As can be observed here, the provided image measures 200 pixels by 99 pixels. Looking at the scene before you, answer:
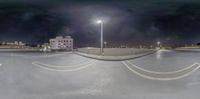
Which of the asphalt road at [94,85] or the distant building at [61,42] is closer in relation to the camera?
the asphalt road at [94,85]

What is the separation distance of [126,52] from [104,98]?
10482 mm

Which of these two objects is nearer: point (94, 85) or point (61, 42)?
point (94, 85)

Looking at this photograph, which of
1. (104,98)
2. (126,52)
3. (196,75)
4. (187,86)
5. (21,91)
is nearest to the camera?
(104,98)

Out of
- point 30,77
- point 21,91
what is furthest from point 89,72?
point 21,91

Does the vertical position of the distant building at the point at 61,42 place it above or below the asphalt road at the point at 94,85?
above

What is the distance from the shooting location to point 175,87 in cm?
813

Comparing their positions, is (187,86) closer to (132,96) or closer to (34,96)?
→ (132,96)

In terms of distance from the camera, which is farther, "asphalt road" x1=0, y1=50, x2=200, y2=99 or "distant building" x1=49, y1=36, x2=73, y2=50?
"distant building" x1=49, y1=36, x2=73, y2=50

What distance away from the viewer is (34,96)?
684 centimetres

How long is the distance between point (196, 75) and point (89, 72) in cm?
361

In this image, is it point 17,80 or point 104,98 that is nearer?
point 104,98

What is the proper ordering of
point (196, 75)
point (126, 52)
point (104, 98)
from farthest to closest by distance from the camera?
point (126, 52), point (196, 75), point (104, 98)

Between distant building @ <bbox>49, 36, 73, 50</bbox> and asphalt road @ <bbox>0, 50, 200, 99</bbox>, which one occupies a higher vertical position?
distant building @ <bbox>49, 36, 73, 50</bbox>

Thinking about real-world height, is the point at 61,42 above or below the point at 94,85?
above
